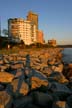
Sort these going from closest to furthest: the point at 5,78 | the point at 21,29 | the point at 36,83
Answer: the point at 36,83
the point at 5,78
the point at 21,29

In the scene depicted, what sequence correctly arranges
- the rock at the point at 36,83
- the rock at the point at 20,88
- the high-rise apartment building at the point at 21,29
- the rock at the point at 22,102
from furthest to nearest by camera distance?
the high-rise apartment building at the point at 21,29
the rock at the point at 36,83
the rock at the point at 20,88
the rock at the point at 22,102

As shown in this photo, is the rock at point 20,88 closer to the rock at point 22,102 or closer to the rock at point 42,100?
the rock at point 22,102

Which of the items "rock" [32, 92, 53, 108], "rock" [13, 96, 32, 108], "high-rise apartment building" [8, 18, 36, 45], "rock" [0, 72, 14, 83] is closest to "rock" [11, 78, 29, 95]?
"rock" [13, 96, 32, 108]

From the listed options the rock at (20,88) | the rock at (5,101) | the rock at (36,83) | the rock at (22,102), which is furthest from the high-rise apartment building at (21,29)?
the rock at (5,101)

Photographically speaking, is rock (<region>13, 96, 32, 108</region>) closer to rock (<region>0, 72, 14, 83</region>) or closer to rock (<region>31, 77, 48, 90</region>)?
rock (<region>31, 77, 48, 90</region>)

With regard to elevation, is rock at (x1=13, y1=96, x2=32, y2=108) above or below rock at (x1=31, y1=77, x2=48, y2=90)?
below

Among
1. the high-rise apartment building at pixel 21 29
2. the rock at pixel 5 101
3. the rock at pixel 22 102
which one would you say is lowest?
the rock at pixel 22 102

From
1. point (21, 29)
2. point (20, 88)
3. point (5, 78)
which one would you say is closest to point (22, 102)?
point (20, 88)

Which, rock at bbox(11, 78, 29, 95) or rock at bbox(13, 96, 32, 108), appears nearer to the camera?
rock at bbox(13, 96, 32, 108)

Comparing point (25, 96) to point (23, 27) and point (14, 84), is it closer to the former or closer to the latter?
point (14, 84)

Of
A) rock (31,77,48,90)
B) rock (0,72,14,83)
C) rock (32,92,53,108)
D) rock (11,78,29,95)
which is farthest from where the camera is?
rock (0,72,14,83)

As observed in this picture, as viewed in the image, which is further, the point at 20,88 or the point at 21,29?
the point at 21,29

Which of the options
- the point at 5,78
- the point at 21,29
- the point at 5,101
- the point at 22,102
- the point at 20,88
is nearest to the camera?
the point at 5,101

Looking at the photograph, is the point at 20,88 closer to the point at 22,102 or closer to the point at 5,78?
the point at 22,102
